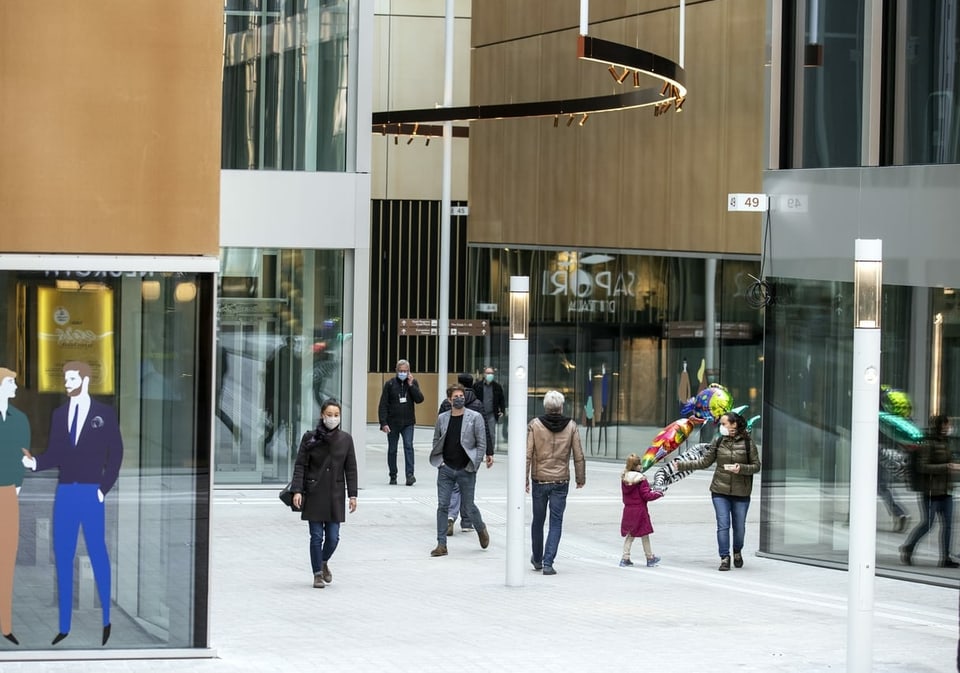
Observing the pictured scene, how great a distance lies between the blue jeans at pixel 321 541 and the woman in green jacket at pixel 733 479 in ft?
13.1

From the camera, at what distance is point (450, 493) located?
16922 millimetres

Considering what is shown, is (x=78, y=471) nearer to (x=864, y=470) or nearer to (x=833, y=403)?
(x=864, y=470)

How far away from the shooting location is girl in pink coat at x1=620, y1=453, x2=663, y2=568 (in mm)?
16156

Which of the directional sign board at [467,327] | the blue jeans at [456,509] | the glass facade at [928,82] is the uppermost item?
the glass facade at [928,82]

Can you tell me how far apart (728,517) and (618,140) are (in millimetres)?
15277

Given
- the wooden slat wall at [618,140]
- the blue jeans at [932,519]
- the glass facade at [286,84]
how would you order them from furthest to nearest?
1. the wooden slat wall at [618,140]
2. the glass facade at [286,84]
3. the blue jeans at [932,519]

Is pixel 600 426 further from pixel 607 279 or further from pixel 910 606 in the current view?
pixel 910 606

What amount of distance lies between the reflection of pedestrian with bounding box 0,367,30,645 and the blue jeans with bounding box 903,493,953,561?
884cm

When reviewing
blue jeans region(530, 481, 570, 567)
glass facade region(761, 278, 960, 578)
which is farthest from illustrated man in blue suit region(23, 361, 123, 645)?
glass facade region(761, 278, 960, 578)

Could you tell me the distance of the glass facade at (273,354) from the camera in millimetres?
22734

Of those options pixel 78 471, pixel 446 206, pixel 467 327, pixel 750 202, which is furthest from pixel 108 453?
pixel 446 206

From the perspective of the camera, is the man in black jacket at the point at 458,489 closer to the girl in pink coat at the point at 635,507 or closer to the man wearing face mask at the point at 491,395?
the girl in pink coat at the point at 635,507

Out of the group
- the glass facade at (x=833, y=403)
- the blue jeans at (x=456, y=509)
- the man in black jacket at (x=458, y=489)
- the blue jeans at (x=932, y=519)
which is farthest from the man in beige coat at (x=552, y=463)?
the blue jeans at (x=932, y=519)

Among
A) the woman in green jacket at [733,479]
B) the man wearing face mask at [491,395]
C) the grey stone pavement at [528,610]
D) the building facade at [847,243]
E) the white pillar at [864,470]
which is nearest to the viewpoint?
the white pillar at [864,470]
